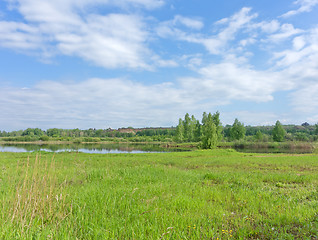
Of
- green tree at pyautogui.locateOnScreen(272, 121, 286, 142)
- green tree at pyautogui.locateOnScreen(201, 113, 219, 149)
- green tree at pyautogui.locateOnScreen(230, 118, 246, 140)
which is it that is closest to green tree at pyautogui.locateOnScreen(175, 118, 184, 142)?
green tree at pyautogui.locateOnScreen(230, 118, 246, 140)

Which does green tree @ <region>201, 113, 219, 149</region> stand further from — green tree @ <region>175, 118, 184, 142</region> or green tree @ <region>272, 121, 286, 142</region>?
green tree @ <region>272, 121, 286, 142</region>

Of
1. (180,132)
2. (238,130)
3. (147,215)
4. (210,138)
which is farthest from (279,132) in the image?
(147,215)

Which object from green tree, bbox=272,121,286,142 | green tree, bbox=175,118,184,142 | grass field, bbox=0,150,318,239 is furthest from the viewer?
green tree, bbox=175,118,184,142

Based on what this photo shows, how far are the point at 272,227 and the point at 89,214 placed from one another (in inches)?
173

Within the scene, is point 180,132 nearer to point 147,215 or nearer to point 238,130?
point 238,130

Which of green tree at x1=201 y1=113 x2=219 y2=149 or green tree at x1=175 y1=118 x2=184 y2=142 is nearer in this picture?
green tree at x1=201 y1=113 x2=219 y2=149

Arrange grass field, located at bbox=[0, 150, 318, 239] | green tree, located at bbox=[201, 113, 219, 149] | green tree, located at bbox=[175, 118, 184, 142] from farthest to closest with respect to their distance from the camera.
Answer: green tree, located at bbox=[175, 118, 184, 142]
green tree, located at bbox=[201, 113, 219, 149]
grass field, located at bbox=[0, 150, 318, 239]

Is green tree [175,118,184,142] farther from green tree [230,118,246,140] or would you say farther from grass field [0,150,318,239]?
grass field [0,150,318,239]

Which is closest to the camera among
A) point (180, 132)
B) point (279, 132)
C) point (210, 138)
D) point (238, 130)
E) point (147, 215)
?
point (147, 215)

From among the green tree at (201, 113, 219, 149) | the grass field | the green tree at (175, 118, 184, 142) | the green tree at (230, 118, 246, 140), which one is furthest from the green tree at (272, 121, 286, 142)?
the grass field

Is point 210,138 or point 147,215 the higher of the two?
point 210,138

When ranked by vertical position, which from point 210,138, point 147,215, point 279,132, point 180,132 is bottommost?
point 147,215

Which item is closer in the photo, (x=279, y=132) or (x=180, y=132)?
(x=279, y=132)

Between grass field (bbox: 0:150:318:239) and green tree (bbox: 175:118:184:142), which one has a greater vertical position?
green tree (bbox: 175:118:184:142)
